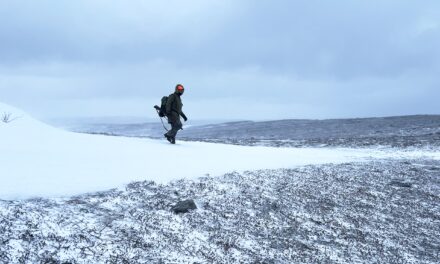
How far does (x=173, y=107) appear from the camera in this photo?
1553 centimetres

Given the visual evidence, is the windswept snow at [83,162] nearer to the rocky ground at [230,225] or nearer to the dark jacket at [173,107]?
the rocky ground at [230,225]

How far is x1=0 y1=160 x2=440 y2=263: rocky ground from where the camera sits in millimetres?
5422

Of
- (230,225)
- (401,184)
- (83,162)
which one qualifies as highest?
(83,162)

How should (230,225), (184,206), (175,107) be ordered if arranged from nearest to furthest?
(230,225) < (184,206) < (175,107)

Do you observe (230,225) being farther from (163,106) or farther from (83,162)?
(163,106)

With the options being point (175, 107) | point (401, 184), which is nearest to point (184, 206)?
point (401, 184)

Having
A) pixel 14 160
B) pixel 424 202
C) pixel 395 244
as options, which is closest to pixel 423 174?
pixel 424 202

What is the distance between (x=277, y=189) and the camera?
9.61 m

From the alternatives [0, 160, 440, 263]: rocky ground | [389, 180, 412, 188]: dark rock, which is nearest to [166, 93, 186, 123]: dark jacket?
[0, 160, 440, 263]: rocky ground

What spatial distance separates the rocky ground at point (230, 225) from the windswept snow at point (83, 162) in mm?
551

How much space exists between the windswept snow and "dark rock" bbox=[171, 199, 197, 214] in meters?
1.56

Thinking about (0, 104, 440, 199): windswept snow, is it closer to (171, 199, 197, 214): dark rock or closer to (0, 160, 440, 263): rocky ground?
(0, 160, 440, 263): rocky ground

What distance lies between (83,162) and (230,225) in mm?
4413

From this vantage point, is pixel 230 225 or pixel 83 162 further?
pixel 83 162
